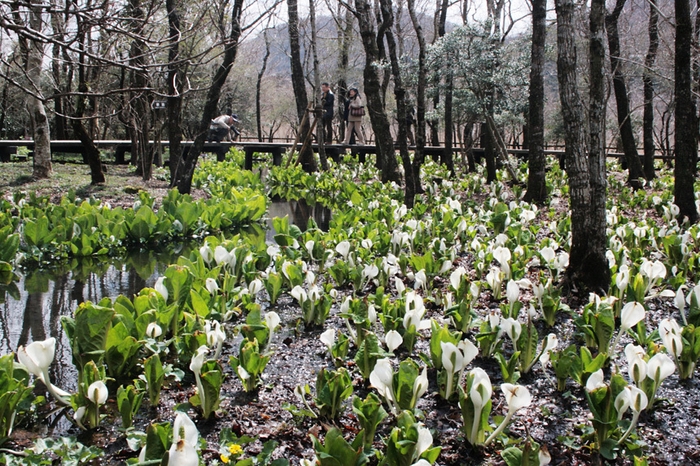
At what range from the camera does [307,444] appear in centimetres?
273

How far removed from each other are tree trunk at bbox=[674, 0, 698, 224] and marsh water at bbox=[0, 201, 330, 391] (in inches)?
222

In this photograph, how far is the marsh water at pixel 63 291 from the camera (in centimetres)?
409

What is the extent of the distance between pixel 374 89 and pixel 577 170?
6.10 metres

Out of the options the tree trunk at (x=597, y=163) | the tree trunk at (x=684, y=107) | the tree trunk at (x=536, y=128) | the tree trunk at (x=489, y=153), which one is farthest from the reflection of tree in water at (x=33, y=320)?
the tree trunk at (x=489, y=153)

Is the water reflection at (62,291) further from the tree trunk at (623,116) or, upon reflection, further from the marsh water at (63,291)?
the tree trunk at (623,116)

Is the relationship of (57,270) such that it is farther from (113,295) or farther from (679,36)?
(679,36)

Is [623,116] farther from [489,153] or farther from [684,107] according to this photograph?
[684,107]

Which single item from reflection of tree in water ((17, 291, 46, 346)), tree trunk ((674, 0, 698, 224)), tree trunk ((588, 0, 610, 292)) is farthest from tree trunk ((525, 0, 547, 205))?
reflection of tree in water ((17, 291, 46, 346))

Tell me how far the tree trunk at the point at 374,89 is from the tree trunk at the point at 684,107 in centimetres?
409

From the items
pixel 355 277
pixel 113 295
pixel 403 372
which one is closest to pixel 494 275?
pixel 355 277

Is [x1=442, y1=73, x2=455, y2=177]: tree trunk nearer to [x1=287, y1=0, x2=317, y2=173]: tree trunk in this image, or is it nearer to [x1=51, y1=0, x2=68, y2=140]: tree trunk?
[x1=287, y1=0, x2=317, y2=173]: tree trunk

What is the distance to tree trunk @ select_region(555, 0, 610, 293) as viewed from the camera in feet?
15.1

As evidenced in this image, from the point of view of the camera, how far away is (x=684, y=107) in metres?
6.98

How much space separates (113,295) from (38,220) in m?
1.29
